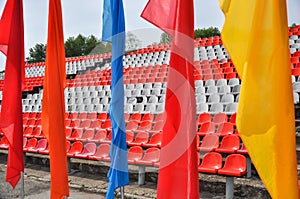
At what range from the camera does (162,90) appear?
10078 mm

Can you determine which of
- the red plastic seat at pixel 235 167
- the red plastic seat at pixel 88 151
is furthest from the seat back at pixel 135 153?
the red plastic seat at pixel 235 167

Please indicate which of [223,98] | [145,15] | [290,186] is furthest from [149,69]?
[290,186]

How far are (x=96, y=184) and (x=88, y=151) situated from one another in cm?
126

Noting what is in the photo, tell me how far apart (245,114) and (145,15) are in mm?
1243

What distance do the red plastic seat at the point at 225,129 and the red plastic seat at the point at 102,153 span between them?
2.31 meters

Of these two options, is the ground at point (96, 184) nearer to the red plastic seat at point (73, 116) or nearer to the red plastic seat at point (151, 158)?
the red plastic seat at point (151, 158)

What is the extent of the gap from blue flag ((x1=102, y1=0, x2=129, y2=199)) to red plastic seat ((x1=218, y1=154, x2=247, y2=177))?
1596mm

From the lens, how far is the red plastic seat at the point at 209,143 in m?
5.87

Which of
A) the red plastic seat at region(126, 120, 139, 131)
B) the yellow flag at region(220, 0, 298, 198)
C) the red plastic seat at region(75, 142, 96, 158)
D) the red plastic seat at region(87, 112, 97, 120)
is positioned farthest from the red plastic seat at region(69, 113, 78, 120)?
the yellow flag at region(220, 0, 298, 198)

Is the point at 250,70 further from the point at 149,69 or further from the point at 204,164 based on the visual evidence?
the point at 149,69

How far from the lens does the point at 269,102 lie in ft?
7.18

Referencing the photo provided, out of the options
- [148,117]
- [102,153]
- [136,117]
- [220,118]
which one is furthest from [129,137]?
[220,118]

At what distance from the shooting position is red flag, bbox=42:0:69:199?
378 cm

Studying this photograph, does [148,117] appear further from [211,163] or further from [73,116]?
[211,163]
